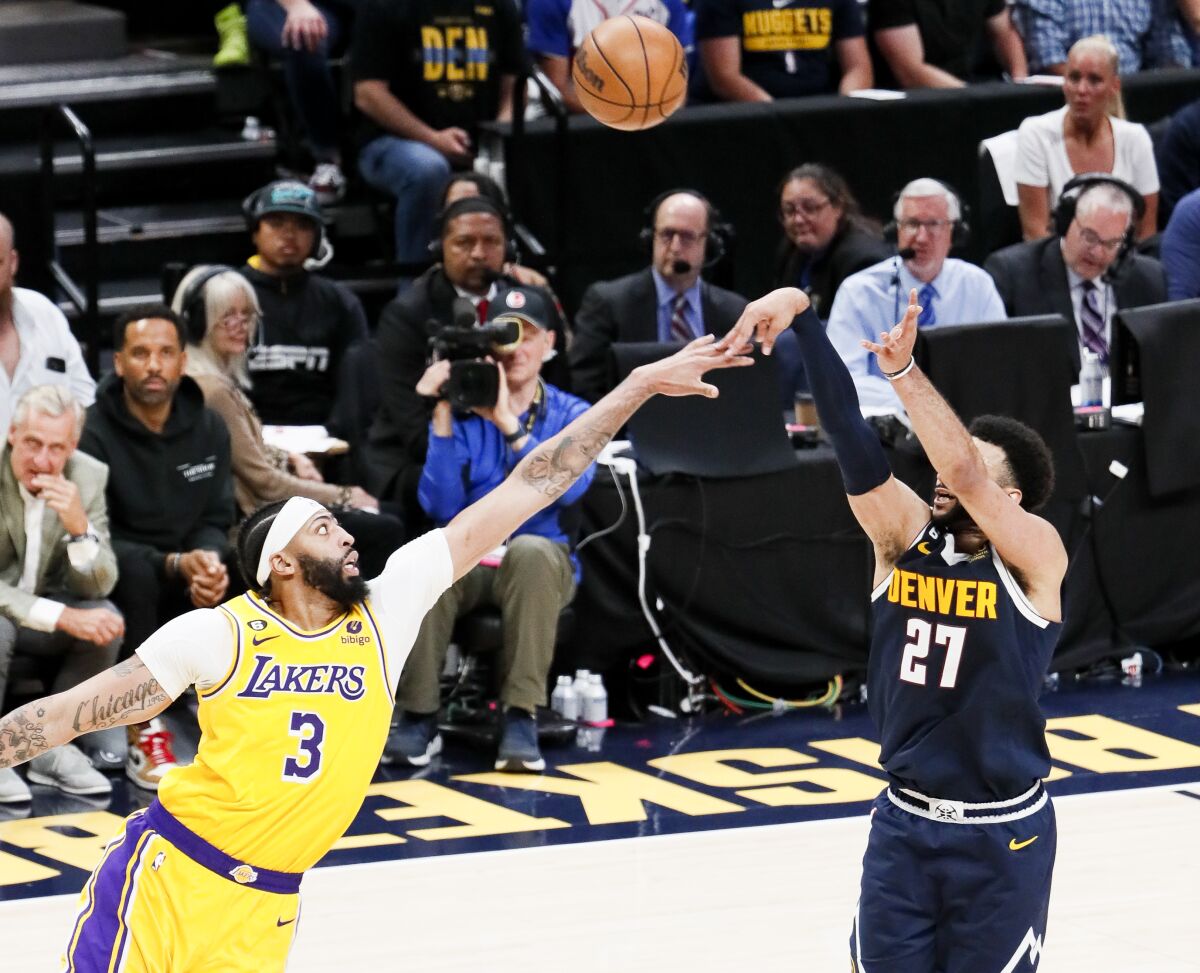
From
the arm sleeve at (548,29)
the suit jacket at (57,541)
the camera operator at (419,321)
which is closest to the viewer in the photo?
the suit jacket at (57,541)

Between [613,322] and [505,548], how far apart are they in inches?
58.0

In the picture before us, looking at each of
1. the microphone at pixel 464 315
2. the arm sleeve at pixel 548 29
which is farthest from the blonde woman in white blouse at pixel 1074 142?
the microphone at pixel 464 315

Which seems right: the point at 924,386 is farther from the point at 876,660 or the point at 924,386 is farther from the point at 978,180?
the point at 978,180

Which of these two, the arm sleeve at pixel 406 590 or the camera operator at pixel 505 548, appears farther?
the camera operator at pixel 505 548

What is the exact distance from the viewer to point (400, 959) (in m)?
6.56

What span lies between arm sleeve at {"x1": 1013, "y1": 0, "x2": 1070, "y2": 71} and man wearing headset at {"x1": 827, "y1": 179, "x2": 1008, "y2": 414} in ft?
12.0

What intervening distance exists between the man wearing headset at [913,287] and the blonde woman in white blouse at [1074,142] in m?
1.46

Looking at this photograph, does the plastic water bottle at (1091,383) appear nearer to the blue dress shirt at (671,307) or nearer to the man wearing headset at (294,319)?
the blue dress shirt at (671,307)

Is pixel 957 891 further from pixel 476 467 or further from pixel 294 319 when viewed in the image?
pixel 294 319

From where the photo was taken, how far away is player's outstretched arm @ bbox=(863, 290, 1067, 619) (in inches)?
197

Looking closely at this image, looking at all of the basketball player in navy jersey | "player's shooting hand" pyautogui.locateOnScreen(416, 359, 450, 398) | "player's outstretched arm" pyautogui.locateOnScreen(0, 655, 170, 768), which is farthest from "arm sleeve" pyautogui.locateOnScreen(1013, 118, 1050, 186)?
"player's outstretched arm" pyautogui.locateOnScreen(0, 655, 170, 768)

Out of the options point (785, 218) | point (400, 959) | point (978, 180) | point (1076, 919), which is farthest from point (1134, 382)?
point (400, 959)

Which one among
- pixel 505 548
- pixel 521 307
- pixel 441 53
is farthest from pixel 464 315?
pixel 441 53

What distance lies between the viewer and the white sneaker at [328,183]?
1138 centimetres
